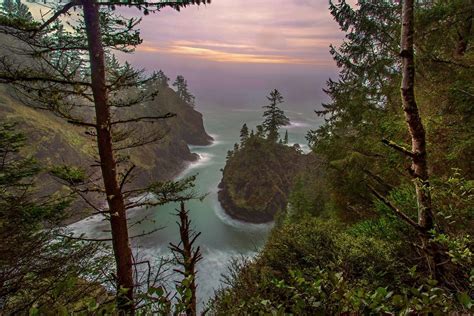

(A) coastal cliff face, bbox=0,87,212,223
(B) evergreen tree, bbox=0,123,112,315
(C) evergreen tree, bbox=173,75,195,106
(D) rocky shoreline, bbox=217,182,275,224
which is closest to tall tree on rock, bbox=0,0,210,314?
(B) evergreen tree, bbox=0,123,112,315

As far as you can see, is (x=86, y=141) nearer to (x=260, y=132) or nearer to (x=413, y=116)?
(x=260, y=132)

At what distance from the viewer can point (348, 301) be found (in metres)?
2.02

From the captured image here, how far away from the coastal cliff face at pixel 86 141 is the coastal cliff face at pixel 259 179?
14.5 metres

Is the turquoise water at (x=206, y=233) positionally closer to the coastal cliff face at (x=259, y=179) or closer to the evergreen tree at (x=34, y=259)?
the coastal cliff face at (x=259, y=179)

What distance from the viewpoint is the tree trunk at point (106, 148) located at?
4781mm

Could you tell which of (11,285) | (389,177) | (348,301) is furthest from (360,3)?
(11,285)

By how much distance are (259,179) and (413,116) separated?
45.0 metres

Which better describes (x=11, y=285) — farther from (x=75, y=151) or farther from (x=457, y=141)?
(x=75, y=151)

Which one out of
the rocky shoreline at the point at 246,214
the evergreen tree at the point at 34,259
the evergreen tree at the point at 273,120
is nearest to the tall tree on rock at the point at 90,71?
the evergreen tree at the point at 34,259

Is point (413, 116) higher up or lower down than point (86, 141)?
higher up

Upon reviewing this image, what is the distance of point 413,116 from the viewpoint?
3287 millimetres

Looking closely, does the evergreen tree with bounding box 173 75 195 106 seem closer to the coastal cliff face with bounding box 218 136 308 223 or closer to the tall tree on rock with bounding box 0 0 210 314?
the coastal cliff face with bounding box 218 136 308 223

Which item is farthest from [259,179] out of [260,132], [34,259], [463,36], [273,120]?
[34,259]

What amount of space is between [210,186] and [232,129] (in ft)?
184
